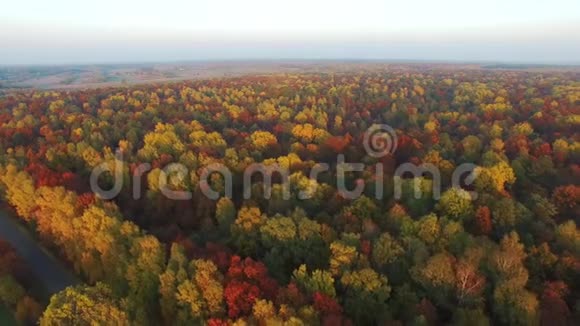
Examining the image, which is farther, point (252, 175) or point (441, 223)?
point (252, 175)

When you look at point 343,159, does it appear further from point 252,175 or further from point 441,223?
point 441,223

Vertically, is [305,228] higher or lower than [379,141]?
lower

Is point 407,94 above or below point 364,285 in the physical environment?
above

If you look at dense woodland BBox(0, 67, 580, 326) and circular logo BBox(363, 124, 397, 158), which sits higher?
circular logo BBox(363, 124, 397, 158)

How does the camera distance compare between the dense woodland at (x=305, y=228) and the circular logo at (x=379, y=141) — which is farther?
the circular logo at (x=379, y=141)

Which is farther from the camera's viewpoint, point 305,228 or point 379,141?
point 379,141

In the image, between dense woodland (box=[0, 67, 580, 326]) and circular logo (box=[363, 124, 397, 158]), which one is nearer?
dense woodland (box=[0, 67, 580, 326])

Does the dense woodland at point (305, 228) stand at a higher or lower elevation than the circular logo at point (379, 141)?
lower

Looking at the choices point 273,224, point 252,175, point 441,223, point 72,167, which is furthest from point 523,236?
point 72,167
